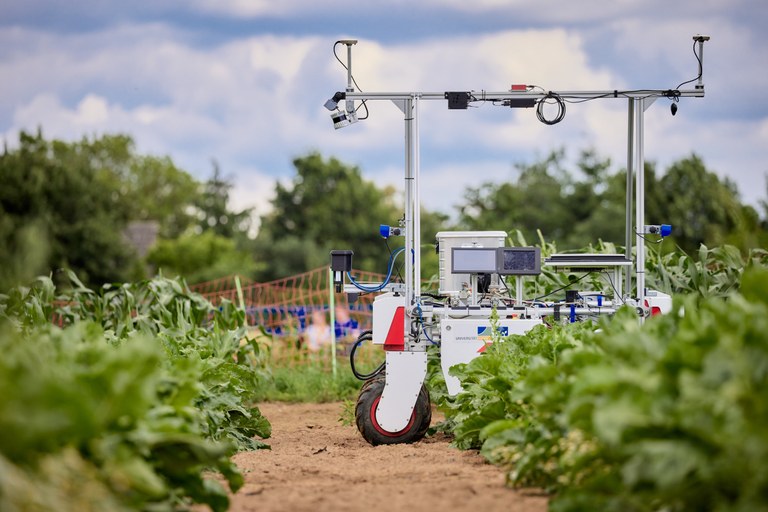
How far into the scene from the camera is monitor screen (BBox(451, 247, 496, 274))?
923cm

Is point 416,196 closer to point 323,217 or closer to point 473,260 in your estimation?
point 473,260

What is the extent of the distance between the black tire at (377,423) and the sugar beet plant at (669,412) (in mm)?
3585

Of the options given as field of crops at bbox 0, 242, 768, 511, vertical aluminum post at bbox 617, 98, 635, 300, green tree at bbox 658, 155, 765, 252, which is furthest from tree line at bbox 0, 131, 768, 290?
field of crops at bbox 0, 242, 768, 511

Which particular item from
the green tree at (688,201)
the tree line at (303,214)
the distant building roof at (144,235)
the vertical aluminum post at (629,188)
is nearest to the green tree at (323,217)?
the tree line at (303,214)

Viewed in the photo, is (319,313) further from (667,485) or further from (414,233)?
(667,485)

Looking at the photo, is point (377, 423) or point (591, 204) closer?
point (377, 423)

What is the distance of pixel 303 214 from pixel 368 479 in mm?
46058

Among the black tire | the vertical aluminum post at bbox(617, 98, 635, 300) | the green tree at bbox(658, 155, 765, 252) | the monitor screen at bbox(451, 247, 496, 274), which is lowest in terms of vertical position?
the black tire

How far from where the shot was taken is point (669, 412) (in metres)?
4.09

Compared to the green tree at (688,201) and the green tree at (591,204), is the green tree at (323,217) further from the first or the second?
the green tree at (688,201)

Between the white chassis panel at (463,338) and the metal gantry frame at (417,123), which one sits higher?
the metal gantry frame at (417,123)

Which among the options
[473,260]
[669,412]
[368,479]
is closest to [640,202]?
[473,260]

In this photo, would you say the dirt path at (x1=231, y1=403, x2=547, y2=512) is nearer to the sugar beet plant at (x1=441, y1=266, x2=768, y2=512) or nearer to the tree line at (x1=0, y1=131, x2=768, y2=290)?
the sugar beet plant at (x1=441, y1=266, x2=768, y2=512)

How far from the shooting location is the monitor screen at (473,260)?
923cm
